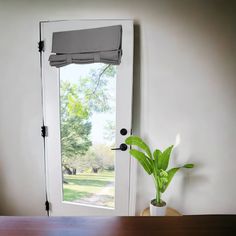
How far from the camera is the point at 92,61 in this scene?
1854 mm

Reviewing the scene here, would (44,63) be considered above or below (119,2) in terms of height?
below

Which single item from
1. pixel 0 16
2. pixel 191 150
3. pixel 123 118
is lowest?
pixel 191 150

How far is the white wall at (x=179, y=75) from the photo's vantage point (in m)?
1.78

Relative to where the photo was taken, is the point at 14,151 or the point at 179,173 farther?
the point at 14,151

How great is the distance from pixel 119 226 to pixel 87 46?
5.47ft

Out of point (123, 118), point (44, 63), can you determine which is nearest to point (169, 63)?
point (123, 118)

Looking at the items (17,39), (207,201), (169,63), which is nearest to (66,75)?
Answer: (17,39)

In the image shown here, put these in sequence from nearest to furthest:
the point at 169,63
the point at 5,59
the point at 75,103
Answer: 1. the point at 169,63
2. the point at 75,103
3. the point at 5,59

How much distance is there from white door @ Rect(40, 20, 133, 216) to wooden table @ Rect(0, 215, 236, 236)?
1342mm

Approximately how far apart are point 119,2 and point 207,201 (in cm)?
210

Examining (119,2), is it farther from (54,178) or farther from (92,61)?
(54,178)

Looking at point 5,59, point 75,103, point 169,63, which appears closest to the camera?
point 169,63

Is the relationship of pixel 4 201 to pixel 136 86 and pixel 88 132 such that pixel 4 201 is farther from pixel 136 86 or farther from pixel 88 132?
pixel 136 86

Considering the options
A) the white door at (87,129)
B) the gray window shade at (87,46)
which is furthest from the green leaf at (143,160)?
the gray window shade at (87,46)
